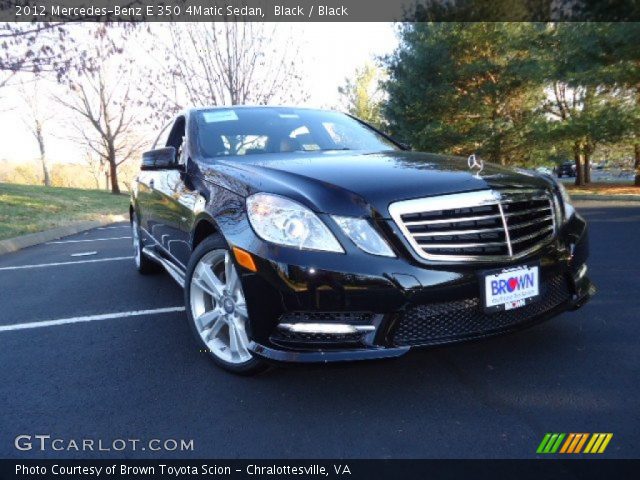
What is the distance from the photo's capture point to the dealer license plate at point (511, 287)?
2098 mm

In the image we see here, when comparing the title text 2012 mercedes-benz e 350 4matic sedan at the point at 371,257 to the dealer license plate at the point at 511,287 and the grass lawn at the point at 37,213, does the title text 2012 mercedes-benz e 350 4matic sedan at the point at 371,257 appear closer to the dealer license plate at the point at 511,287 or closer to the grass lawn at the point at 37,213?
the dealer license plate at the point at 511,287

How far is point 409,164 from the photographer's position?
261 centimetres

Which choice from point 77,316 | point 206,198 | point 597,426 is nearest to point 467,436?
point 597,426

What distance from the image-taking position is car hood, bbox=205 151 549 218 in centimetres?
211

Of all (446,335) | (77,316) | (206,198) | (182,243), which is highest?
(206,198)

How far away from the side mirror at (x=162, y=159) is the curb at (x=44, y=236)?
585cm

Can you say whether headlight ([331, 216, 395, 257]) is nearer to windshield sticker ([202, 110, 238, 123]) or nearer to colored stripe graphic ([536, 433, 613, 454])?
colored stripe graphic ([536, 433, 613, 454])

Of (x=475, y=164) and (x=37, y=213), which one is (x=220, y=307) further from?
(x=37, y=213)

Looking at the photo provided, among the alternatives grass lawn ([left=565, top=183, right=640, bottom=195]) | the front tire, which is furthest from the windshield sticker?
grass lawn ([left=565, top=183, right=640, bottom=195])

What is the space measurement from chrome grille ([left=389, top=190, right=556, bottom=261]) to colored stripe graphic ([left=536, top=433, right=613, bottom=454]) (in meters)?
0.77
